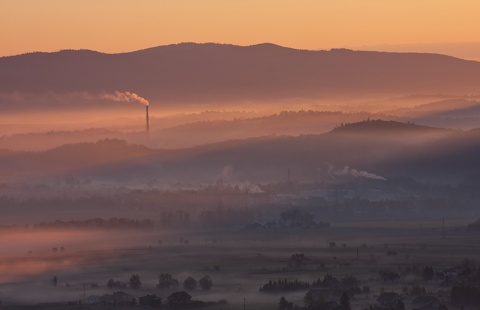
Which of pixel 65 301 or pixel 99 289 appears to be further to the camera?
pixel 99 289

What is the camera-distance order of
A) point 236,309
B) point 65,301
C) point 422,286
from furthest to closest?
point 422,286 < point 65,301 < point 236,309

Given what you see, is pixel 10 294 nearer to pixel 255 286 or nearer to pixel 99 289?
pixel 99 289

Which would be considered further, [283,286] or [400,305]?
[283,286]

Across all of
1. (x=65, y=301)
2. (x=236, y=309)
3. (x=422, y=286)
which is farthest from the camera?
(x=422, y=286)

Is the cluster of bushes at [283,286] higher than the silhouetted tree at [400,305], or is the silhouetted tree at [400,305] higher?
the cluster of bushes at [283,286]

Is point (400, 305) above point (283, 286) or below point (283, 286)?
below

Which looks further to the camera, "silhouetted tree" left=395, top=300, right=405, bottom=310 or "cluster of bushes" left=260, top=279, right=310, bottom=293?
"cluster of bushes" left=260, top=279, right=310, bottom=293

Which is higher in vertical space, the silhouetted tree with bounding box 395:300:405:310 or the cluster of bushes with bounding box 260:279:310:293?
the cluster of bushes with bounding box 260:279:310:293

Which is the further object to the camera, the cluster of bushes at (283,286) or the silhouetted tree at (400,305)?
the cluster of bushes at (283,286)

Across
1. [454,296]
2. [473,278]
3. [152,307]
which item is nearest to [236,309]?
[152,307]
